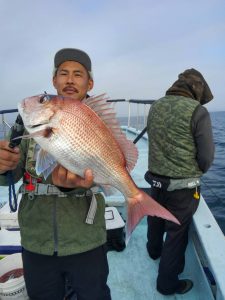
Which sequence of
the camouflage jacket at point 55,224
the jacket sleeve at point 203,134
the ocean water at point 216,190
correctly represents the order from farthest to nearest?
the ocean water at point 216,190 < the jacket sleeve at point 203,134 < the camouflage jacket at point 55,224

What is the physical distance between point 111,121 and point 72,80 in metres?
0.75

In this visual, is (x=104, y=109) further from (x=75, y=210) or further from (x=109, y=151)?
(x=75, y=210)

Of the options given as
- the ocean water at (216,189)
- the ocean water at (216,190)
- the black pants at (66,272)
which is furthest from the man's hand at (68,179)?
the ocean water at (216,189)

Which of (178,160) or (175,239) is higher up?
(178,160)

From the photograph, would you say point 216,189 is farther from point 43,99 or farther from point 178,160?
point 43,99

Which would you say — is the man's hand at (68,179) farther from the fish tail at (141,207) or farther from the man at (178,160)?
the man at (178,160)

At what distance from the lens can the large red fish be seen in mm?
1741

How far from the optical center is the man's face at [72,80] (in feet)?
8.11

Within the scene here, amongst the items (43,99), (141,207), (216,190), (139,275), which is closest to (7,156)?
(43,99)

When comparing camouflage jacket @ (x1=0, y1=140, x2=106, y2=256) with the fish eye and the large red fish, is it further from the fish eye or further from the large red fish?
the fish eye

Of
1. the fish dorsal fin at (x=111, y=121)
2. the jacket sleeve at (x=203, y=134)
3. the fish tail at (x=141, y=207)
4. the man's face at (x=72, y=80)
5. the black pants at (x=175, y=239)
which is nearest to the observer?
the fish dorsal fin at (x=111, y=121)

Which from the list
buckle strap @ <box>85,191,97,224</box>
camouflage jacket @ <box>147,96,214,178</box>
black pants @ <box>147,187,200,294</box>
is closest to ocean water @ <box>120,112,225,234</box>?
black pants @ <box>147,187,200,294</box>

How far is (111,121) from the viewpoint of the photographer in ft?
6.23

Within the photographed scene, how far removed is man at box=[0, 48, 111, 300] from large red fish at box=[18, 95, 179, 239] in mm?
455
